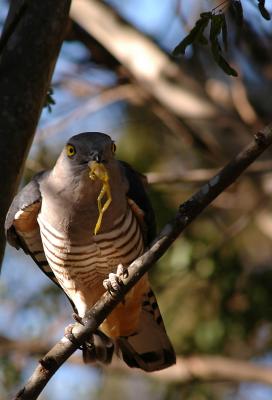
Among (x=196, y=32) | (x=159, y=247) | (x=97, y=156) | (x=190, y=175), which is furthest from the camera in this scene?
(x=190, y=175)

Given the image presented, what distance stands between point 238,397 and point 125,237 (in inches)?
168

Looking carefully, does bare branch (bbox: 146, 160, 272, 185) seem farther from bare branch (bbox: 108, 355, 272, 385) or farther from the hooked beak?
the hooked beak

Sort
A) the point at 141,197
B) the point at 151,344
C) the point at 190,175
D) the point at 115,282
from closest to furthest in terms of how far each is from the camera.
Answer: the point at 115,282, the point at 141,197, the point at 151,344, the point at 190,175

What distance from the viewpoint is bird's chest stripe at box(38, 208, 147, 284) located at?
387cm

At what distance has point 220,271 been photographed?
6.66m

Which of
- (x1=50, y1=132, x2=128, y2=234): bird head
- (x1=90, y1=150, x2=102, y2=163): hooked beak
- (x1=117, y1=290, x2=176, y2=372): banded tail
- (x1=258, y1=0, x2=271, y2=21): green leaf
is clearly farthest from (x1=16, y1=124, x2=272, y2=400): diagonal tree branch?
(x1=117, y1=290, x2=176, y2=372): banded tail

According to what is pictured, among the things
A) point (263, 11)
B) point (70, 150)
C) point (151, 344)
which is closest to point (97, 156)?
point (70, 150)

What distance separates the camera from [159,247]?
2887 millimetres

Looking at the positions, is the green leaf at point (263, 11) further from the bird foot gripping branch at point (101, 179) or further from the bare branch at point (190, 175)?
the bare branch at point (190, 175)

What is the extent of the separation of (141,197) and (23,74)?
2.64ft

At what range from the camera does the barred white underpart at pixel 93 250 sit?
387 centimetres

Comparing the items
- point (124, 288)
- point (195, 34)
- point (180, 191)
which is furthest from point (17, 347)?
point (195, 34)

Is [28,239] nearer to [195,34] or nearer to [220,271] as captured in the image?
[195,34]

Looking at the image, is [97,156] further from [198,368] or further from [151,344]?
[198,368]
